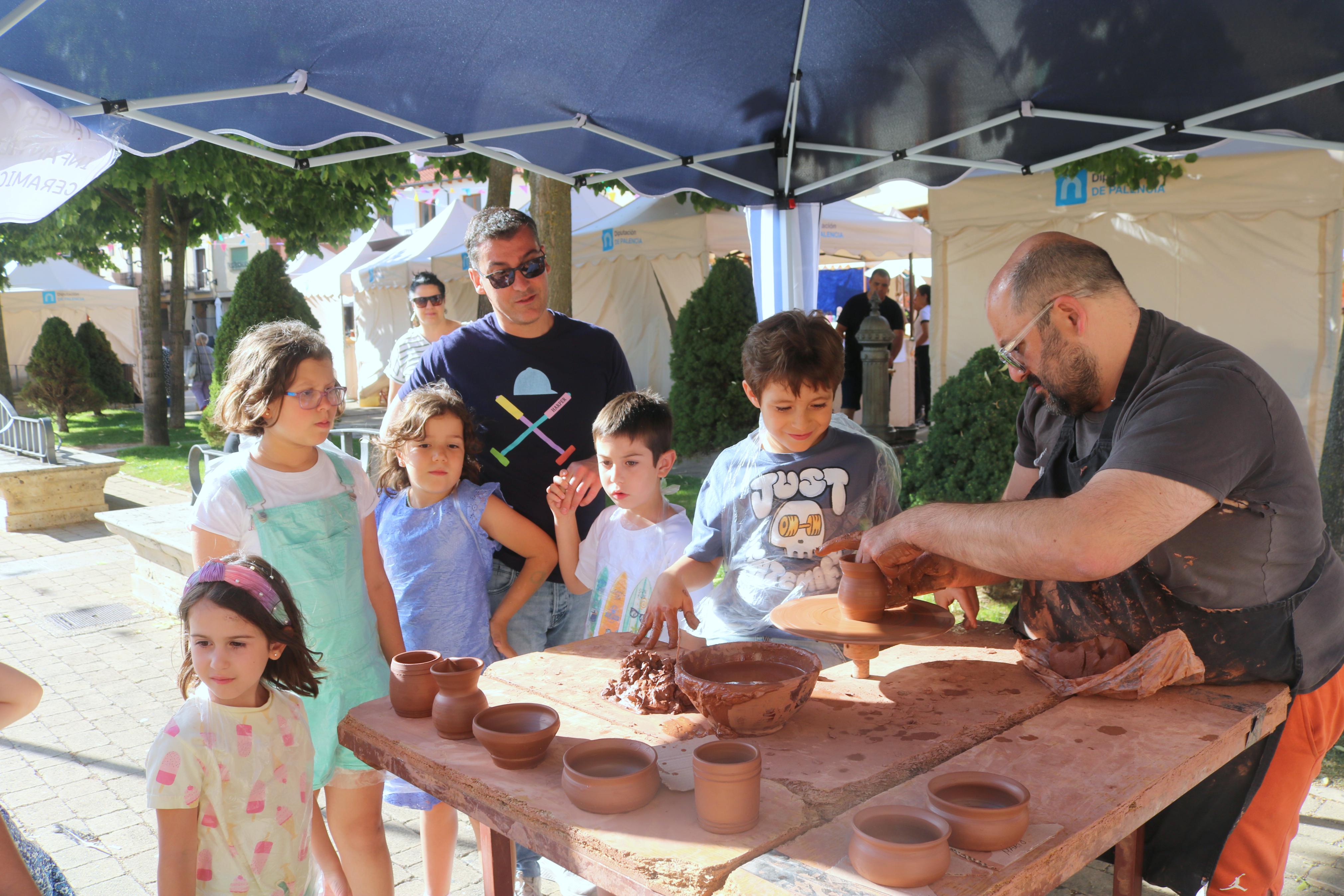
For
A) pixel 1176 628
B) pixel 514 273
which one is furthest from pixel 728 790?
pixel 514 273

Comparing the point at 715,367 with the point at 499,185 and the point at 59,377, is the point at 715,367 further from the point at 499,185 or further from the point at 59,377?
the point at 59,377

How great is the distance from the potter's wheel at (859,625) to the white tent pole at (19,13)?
2813mm

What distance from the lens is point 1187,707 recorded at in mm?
2098

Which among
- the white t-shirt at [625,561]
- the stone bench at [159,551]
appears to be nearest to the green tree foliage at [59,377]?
the stone bench at [159,551]

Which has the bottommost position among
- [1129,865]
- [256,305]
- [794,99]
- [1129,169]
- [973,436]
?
[1129,865]

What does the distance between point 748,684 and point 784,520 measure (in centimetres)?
93

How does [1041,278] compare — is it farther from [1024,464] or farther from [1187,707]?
[1187,707]

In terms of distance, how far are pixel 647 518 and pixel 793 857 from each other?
174cm

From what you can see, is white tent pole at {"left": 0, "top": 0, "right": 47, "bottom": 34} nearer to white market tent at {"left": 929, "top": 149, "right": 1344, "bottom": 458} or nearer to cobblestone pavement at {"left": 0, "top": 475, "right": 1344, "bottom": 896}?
cobblestone pavement at {"left": 0, "top": 475, "right": 1344, "bottom": 896}

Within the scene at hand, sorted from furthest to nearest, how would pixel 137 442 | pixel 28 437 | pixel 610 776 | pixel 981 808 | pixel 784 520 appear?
pixel 137 442 < pixel 28 437 < pixel 784 520 < pixel 610 776 < pixel 981 808

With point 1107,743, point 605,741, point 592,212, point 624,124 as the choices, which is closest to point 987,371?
point 624,124

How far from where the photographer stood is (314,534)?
107 inches

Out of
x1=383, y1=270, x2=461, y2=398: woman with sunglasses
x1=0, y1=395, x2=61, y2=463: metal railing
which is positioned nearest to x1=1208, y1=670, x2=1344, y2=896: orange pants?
x1=383, y1=270, x2=461, y2=398: woman with sunglasses

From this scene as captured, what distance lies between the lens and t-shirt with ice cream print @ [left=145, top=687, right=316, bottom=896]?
6.80ft
